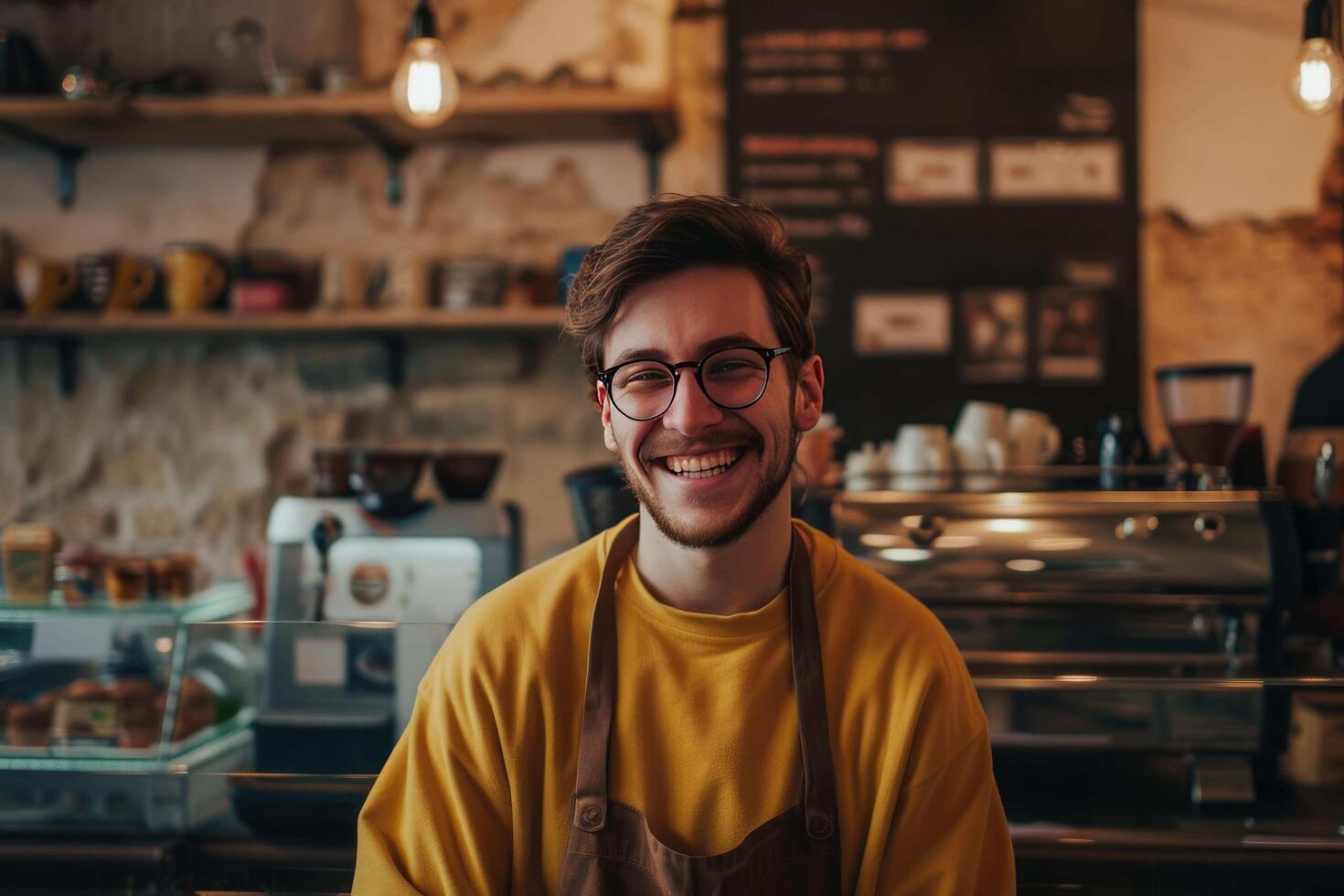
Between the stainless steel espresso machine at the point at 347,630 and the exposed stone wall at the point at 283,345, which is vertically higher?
the exposed stone wall at the point at 283,345

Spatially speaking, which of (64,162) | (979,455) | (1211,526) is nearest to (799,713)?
(1211,526)

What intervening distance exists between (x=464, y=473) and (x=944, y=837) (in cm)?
126

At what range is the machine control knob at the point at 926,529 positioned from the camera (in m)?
1.62

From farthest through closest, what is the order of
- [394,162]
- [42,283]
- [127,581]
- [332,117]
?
[394,162] → [42,283] → [332,117] → [127,581]

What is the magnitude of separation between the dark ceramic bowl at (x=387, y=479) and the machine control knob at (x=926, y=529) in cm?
89

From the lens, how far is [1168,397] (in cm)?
189

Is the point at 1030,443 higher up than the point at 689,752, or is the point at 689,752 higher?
the point at 1030,443

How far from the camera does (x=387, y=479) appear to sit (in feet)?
6.43

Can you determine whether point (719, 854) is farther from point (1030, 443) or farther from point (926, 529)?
point (1030, 443)

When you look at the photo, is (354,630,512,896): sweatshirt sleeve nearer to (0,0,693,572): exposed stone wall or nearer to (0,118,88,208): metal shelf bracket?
(0,0,693,572): exposed stone wall

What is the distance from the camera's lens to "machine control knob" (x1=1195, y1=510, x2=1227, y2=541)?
5.14 ft

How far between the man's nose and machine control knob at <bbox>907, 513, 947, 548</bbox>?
64 centimetres

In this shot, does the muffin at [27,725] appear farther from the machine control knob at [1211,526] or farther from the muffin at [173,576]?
the machine control knob at [1211,526]

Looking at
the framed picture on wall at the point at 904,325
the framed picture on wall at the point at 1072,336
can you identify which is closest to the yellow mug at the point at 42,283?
the framed picture on wall at the point at 904,325
